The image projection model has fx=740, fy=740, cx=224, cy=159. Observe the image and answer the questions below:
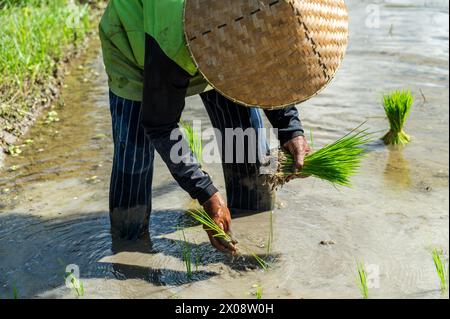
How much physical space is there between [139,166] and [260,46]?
110 centimetres

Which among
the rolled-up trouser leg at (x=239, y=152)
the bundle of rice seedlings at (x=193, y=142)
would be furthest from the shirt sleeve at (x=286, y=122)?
the bundle of rice seedlings at (x=193, y=142)

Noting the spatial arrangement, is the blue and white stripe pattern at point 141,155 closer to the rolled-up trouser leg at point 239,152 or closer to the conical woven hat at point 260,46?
the rolled-up trouser leg at point 239,152

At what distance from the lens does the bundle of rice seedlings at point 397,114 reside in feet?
15.3

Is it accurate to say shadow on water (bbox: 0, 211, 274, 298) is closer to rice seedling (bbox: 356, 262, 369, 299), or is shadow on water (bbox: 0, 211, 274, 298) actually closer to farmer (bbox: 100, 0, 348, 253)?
farmer (bbox: 100, 0, 348, 253)

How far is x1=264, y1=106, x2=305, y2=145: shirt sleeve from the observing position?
3.17m

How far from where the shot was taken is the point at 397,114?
15.3ft

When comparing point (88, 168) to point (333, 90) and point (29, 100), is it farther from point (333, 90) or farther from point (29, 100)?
point (333, 90)

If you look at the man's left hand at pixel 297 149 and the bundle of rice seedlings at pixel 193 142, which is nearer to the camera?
the man's left hand at pixel 297 149

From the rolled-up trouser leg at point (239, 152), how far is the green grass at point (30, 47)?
179 centimetres

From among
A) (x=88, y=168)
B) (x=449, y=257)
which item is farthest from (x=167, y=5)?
(x=88, y=168)

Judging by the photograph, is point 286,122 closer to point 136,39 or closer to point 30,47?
point 136,39

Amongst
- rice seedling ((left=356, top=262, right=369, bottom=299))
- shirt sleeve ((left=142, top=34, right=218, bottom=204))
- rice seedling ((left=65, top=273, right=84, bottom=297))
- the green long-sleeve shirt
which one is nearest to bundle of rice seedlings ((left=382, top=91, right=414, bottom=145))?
rice seedling ((left=356, top=262, right=369, bottom=299))

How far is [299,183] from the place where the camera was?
13.8ft

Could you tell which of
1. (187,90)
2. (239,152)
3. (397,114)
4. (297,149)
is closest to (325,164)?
(297,149)
